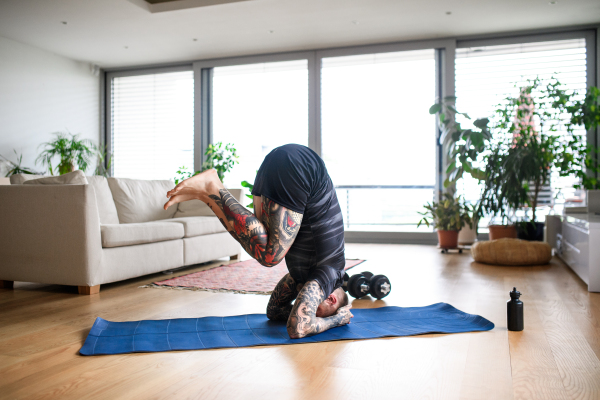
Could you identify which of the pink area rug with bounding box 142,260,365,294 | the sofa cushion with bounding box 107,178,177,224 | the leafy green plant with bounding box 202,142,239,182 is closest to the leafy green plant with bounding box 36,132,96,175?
the leafy green plant with bounding box 202,142,239,182

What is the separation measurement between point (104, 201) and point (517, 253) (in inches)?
137

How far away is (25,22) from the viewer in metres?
5.63

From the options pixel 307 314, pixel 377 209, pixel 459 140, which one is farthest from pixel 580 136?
pixel 307 314

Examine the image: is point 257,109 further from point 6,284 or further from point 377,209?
point 6,284

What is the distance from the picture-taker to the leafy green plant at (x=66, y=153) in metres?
6.29

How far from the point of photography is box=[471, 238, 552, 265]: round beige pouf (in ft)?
13.8

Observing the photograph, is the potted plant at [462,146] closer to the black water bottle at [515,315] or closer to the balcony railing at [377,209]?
the balcony railing at [377,209]

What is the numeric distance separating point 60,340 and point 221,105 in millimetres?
5631

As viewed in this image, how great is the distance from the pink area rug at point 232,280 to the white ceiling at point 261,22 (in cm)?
281

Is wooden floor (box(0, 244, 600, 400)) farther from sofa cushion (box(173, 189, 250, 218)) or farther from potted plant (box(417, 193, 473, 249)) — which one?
potted plant (box(417, 193, 473, 249))

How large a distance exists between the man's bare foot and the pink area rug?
1.15 meters

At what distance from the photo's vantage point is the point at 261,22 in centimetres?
566

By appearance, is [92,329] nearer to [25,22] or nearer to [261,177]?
[261,177]

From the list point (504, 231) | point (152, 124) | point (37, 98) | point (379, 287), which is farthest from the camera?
point (152, 124)
